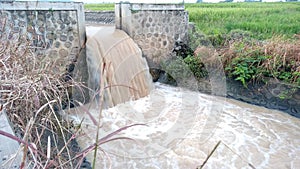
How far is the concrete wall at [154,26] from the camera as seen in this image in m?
4.93

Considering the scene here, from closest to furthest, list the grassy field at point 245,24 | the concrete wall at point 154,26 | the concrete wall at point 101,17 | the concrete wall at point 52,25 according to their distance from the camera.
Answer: the concrete wall at point 52,25 → the concrete wall at point 154,26 → the grassy field at point 245,24 → the concrete wall at point 101,17

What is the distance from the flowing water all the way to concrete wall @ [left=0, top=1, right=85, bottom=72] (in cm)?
44

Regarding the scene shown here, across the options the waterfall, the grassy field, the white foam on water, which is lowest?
the white foam on water

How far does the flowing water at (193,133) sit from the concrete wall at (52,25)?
0.44 metres

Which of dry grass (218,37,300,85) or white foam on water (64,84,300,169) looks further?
dry grass (218,37,300,85)

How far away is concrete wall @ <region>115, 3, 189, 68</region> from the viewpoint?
493 cm

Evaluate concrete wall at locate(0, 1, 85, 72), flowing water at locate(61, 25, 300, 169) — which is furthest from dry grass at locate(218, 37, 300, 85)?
concrete wall at locate(0, 1, 85, 72)

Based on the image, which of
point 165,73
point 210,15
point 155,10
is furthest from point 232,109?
point 210,15

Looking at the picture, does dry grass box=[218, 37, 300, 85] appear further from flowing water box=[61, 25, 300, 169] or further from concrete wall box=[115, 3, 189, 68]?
concrete wall box=[115, 3, 189, 68]

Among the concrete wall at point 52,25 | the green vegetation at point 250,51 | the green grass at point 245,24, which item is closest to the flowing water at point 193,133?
the concrete wall at point 52,25

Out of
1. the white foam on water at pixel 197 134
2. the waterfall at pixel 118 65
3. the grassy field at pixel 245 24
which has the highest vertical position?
the grassy field at pixel 245 24

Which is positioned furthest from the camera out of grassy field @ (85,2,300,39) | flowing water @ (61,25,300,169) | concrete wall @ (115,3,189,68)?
grassy field @ (85,2,300,39)

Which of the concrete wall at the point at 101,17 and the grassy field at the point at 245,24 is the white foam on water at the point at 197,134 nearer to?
the grassy field at the point at 245,24

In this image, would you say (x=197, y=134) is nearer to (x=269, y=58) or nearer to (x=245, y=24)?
(x=269, y=58)
